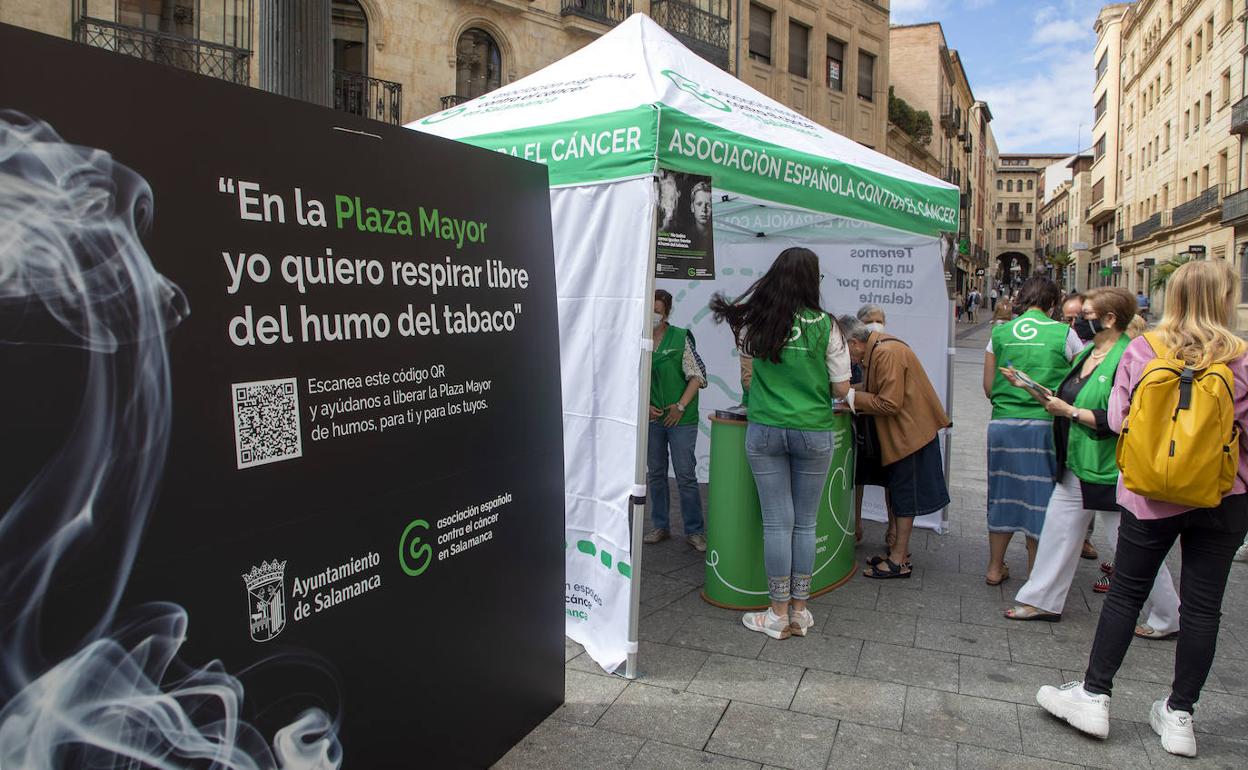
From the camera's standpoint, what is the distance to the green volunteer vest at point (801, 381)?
4.12 meters

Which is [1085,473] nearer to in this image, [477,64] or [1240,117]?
[477,64]

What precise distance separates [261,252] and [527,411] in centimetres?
127

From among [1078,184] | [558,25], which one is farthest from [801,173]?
[1078,184]

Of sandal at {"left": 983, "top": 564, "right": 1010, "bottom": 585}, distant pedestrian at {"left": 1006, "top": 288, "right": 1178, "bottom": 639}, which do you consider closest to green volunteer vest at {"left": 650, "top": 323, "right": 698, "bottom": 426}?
sandal at {"left": 983, "top": 564, "right": 1010, "bottom": 585}

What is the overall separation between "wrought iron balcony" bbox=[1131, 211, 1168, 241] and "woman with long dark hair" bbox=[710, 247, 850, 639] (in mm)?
52732

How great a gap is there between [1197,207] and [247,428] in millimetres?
49101

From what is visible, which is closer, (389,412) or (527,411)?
(389,412)

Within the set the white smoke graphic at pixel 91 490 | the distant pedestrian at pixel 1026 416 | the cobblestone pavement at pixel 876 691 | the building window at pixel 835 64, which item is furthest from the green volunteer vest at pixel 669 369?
the building window at pixel 835 64

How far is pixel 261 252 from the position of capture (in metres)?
2.17

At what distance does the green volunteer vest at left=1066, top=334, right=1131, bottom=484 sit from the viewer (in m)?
4.09

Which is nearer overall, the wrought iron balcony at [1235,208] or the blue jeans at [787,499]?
the blue jeans at [787,499]

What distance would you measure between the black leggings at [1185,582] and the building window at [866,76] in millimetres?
30173

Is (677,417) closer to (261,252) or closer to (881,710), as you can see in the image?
(881,710)

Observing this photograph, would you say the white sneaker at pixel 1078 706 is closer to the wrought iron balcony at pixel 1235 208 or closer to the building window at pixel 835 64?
the building window at pixel 835 64
